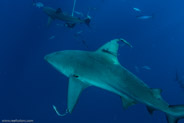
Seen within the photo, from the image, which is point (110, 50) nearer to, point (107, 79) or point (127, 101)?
point (107, 79)

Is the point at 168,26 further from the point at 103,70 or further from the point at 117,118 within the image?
the point at 103,70

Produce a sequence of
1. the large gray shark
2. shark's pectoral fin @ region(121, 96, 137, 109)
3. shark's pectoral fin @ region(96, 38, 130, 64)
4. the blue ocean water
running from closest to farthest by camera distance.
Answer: the large gray shark < shark's pectoral fin @ region(121, 96, 137, 109) < shark's pectoral fin @ region(96, 38, 130, 64) < the blue ocean water

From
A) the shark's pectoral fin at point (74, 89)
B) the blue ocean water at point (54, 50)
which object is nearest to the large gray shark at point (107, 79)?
Answer: the shark's pectoral fin at point (74, 89)

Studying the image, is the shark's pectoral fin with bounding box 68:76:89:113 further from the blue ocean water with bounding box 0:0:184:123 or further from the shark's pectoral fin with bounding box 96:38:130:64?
the blue ocean water with bounding box 0:0:184:123

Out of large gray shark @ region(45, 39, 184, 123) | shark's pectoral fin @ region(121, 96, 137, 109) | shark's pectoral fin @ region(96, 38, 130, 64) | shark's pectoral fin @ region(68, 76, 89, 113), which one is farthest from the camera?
shark's pectoral fin @ region(96, 38, 130, 64)

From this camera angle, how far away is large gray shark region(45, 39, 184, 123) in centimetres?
265

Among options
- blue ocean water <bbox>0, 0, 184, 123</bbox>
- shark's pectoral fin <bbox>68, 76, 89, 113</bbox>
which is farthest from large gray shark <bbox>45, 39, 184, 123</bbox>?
blue ocean water <bbox>0, 0, 184, 123</bbox>

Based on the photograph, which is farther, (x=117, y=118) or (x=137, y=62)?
(x=137, y=62)

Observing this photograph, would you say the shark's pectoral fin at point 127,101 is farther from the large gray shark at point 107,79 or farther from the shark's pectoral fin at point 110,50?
the shark's pectoral fin at point 110,50

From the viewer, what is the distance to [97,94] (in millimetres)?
17766

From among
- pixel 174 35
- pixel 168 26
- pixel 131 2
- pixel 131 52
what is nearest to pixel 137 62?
pixel 131 52

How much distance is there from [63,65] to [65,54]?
0.19 meters

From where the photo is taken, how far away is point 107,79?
2.77 m

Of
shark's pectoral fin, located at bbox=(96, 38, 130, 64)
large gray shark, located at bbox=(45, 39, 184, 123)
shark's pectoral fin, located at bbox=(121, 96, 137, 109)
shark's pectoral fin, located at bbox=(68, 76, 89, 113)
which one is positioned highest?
shark's pectoral fin, located at bbox=(96, 38, 130, 64)
